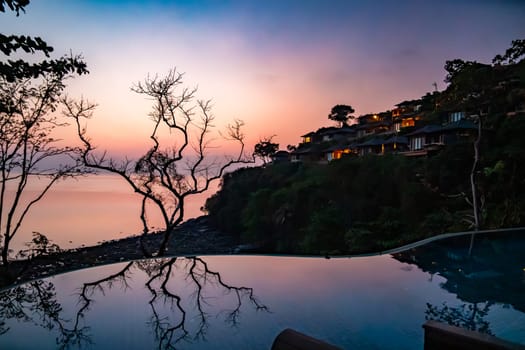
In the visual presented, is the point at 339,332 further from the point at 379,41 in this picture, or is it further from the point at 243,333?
the point at 379,41

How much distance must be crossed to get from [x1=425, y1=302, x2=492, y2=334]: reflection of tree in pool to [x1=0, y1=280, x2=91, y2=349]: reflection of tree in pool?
13.2 ft

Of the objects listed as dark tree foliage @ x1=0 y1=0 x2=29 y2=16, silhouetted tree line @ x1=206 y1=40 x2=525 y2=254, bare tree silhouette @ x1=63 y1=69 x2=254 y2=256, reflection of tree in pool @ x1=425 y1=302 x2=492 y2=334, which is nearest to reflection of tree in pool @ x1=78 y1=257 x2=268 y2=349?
reflection of tree in pool @ x1=425 y1=302 x2=492 y2=334

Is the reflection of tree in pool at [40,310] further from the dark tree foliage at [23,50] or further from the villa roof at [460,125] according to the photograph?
the villa roof at [460,125]

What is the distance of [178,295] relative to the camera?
4.73 meters

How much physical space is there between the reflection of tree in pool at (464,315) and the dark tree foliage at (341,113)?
167 feet

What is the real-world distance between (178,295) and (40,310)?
1.80m

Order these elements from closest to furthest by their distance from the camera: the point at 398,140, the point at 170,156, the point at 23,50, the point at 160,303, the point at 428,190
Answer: the point at 23,50 < the point at 160,303 < the point at 170,156 < the point at 428,190 < the point at 398,140

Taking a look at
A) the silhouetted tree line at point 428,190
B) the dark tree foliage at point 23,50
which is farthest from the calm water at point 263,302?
the silhouetted tree line at point 428,190

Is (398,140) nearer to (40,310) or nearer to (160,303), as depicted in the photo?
(160,303)

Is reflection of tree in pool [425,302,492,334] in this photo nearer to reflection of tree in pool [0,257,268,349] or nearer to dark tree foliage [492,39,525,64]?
reflection of tree in pool [0,257,268,349]

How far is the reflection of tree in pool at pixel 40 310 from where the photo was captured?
3.41 meters

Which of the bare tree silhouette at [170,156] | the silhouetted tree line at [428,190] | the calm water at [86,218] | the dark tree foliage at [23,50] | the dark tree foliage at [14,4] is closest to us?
the dark tree foliage at [14,4]

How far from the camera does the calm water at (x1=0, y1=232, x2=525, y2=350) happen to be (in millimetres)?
3357

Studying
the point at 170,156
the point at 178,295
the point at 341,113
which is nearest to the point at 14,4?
the point at 178,295
